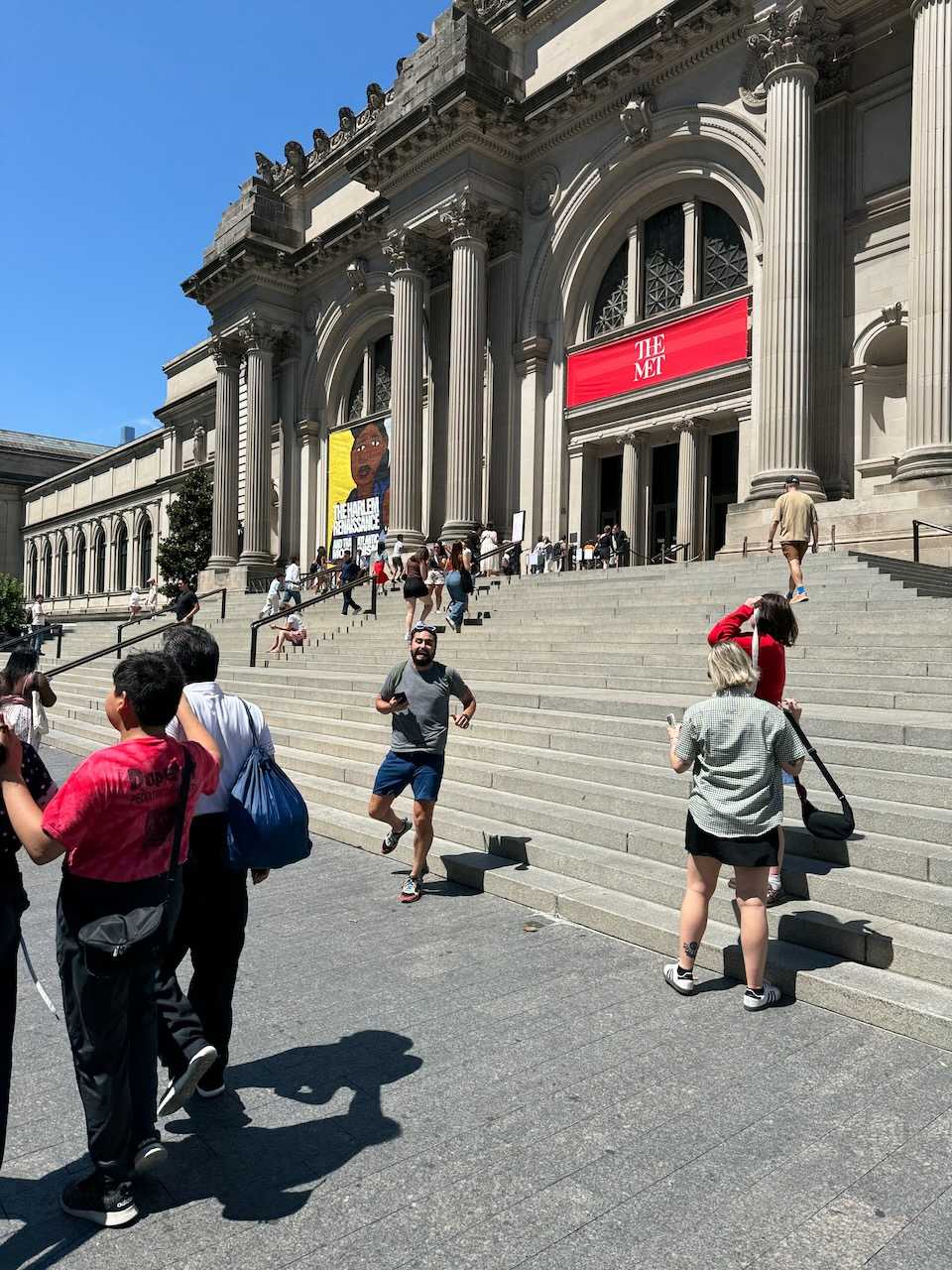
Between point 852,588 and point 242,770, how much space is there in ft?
31.8

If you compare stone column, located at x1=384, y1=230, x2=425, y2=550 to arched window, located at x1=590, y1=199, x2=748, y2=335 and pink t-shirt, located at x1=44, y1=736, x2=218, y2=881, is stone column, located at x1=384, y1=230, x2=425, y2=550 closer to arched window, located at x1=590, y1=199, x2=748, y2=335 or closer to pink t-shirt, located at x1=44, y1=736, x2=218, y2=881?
arched window, located at x1=590, y1=199, x2=748, y2=335

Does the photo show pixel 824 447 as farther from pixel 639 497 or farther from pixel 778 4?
pixel 778 4

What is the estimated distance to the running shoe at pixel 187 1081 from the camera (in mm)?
3008

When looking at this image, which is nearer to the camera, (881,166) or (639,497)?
(881,166)

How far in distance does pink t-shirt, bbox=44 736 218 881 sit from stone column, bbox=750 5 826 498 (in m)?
16.6

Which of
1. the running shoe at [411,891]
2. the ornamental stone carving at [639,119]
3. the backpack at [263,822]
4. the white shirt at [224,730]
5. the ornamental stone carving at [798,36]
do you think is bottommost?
the running shoe at [411,891]

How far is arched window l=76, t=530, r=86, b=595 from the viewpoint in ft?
211

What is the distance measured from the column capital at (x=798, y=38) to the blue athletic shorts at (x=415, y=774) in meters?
18.1

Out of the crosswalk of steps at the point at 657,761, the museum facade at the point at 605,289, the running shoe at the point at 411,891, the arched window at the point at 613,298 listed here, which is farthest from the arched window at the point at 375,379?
the running shoe at the point at 411,891

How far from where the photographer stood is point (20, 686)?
595cm

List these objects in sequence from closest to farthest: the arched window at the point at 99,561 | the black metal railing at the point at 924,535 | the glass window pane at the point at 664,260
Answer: the black metal railing at the point at 924,535 → the glass window pane at the point at 664,260 → the arched window at the point at 99,561

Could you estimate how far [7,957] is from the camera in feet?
8.73

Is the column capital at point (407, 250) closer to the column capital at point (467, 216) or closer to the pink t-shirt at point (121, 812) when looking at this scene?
the column capital at point (467, 216)

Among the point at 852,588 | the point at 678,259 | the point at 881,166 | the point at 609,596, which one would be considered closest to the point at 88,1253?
the point at 852,588
